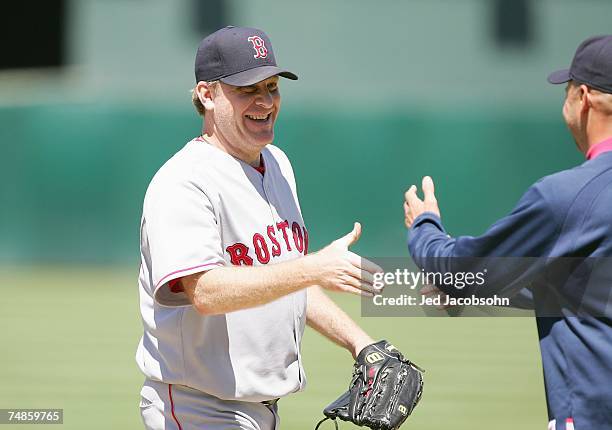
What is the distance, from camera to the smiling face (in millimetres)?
3861

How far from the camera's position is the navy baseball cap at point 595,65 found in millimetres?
3428

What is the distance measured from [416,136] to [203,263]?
9968mm

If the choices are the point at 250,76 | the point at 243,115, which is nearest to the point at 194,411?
the point at 243,115

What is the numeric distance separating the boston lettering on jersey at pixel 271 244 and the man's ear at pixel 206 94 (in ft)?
1.63

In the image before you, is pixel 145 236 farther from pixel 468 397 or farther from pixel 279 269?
pixel 468 397

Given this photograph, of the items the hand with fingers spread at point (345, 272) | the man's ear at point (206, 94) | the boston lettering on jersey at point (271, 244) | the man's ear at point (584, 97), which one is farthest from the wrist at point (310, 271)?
the man's ear at point (584, 97)

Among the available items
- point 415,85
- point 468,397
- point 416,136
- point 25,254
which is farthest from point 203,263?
point 415,85

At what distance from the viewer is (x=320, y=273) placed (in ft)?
11.0

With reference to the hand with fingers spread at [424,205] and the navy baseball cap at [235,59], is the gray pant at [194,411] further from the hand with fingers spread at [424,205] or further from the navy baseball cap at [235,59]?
the navy baseball cap at [235,59]

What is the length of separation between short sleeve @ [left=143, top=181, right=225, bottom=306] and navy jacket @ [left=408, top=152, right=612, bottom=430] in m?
0.94

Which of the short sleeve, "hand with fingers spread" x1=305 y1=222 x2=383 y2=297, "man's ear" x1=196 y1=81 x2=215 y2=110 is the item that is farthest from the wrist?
"man's ear" x1=196 y1=81 x2=215 y2=110

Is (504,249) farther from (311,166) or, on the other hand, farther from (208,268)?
(311,166)

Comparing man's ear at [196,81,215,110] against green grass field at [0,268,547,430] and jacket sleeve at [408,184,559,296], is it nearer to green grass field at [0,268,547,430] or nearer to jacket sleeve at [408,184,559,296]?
jacket sleeve at [408,184,559,296]

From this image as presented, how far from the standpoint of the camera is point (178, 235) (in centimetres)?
352
